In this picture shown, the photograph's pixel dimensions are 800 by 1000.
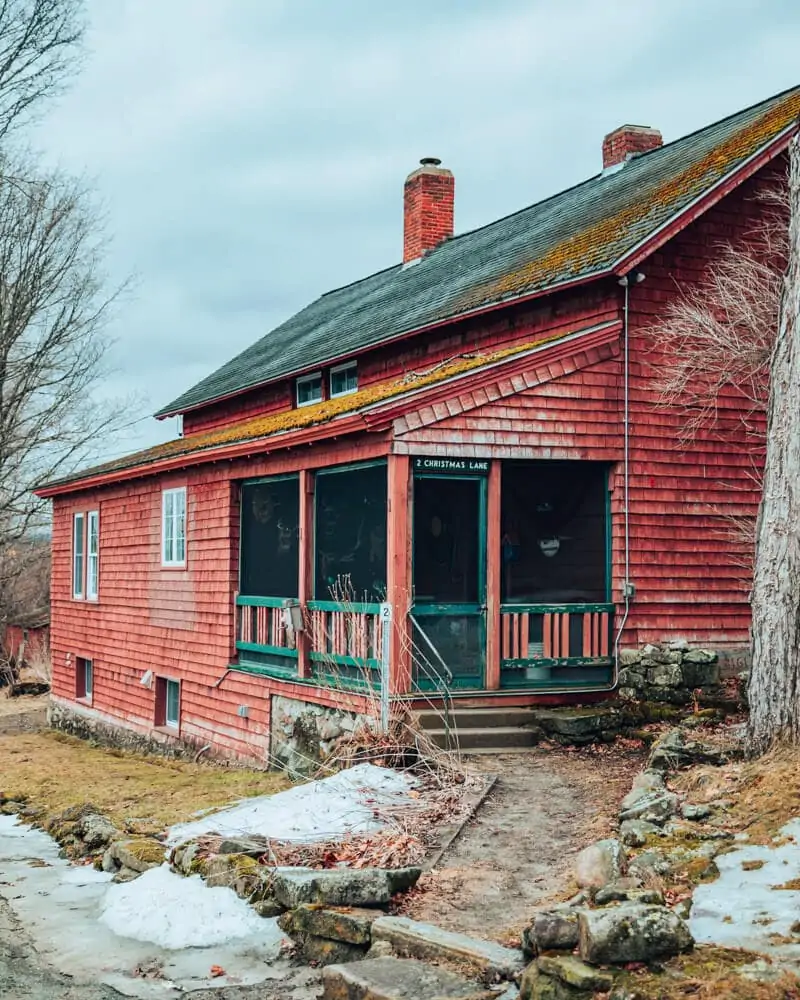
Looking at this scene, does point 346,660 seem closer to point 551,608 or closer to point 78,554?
point 551,608

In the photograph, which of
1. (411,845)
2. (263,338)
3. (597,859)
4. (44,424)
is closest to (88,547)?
(263,338)

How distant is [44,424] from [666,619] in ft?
74.2

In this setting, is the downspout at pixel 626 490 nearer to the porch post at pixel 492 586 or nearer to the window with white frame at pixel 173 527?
the porch post at pixel 492 586

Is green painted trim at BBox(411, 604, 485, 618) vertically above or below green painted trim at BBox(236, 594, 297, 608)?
above

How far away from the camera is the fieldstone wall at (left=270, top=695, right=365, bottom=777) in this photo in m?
12.6

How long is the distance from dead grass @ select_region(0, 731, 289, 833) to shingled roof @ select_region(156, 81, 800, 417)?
22.6 feet

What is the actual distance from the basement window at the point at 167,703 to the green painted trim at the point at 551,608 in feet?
27.2

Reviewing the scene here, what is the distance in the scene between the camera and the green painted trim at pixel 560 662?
40.2ft

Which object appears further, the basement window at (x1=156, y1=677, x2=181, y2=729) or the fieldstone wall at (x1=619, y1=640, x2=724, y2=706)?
the basement window at (x1=156, y1=677, x2=181, y2=729)

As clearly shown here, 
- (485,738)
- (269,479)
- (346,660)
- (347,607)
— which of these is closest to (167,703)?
(269,479)

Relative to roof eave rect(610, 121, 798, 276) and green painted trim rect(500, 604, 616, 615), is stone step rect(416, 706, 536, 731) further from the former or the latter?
roof eave rect(610, 121, 798, 276)

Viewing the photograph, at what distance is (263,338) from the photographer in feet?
92.4

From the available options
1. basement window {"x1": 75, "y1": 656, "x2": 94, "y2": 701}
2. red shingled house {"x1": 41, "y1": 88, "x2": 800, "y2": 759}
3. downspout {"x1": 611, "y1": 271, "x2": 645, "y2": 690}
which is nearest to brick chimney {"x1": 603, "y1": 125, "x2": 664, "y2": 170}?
red shingled house {"x1": 41, "y1": 88, "x2": 800, "y2": 759}

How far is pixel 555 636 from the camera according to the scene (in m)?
12.5
